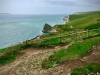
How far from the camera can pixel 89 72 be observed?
17.8 m

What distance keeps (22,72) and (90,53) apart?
387 inches

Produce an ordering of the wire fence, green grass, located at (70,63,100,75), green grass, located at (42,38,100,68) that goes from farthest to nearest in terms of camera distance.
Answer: the wire fence, green grass, located at (42,38,100,68), green grass, located at (70,63,100,75)

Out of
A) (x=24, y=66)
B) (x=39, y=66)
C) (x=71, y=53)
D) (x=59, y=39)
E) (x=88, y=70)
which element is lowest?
(x=24, y=66)

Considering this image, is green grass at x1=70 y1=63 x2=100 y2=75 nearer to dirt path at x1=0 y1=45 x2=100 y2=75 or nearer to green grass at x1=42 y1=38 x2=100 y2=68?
dirt path at x1=0 y1=45 x2=100 y2=75

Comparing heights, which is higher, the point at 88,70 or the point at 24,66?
the point at 88,70

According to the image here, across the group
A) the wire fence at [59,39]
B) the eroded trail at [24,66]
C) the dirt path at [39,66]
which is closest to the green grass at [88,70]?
the dirt path at [39,66]

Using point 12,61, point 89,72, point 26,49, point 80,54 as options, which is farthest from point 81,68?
point 26,49

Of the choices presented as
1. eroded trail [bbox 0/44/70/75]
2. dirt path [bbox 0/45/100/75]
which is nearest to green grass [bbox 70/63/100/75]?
dirt path [bbox 0/45/100/75]

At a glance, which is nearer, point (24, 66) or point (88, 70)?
point (88, 70)

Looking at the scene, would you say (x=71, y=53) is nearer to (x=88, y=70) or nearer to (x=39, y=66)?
(x=39, y=66)

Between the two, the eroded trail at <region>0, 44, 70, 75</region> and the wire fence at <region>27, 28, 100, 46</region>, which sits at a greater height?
the wire fence at <region>27, 28, 100, 46</region>

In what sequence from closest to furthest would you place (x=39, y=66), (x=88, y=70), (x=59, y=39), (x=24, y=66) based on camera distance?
(x=88, y=70) → (x=39, y=66) → (x=24, y=66) → (x=59, y=39)

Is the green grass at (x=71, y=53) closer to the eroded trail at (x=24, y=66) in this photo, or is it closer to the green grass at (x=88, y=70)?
the eroded trail at (x=24, y=66)

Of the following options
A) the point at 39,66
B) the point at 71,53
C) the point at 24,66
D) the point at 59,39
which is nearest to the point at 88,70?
the point at 71,53
